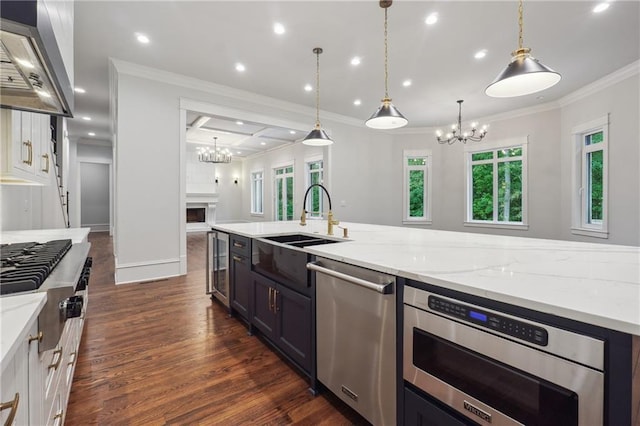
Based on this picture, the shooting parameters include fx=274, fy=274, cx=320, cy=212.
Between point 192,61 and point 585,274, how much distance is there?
187 inches

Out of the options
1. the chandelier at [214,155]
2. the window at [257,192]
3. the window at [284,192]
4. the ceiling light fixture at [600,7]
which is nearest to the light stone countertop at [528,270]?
the ceiling light fixture at [600,7]

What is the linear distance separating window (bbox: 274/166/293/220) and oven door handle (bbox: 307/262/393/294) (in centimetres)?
765

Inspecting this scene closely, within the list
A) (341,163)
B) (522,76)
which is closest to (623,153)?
(522,76)

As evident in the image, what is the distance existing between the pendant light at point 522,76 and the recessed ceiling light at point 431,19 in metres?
1.36

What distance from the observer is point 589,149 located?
4.85 metres

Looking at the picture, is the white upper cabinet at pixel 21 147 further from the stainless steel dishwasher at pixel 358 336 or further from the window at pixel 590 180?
the window at pixel 590 180

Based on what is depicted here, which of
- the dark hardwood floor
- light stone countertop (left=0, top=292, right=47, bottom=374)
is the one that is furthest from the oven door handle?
light stone countertop (left=0, top=292, right=47, bottom=374)

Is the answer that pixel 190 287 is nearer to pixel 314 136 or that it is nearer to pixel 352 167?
pixel 314 136

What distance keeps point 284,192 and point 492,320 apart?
29.3 feet

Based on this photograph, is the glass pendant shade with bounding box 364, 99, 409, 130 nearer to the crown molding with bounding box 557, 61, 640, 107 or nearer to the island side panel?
the island side panel

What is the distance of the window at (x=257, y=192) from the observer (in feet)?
36.2

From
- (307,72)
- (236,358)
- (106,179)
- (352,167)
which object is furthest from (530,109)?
(106,179)

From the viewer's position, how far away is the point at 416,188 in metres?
7.69

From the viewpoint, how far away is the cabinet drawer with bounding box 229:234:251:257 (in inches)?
96.5
